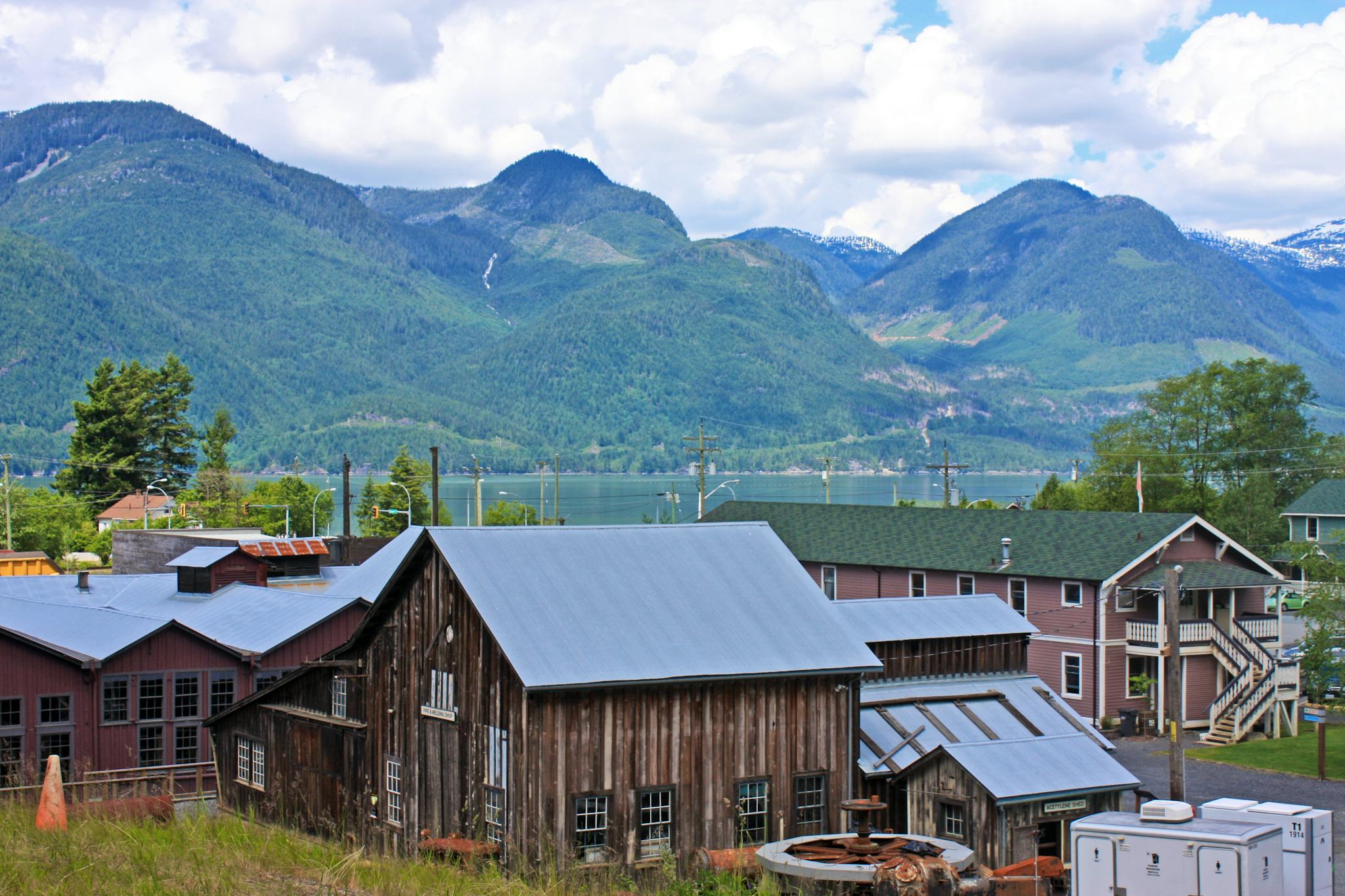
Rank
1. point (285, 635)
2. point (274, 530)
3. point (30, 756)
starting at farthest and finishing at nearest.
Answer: point (274, 530) < point (285, 635) < point (30, 756)

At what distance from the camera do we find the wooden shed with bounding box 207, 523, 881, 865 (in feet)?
77.7

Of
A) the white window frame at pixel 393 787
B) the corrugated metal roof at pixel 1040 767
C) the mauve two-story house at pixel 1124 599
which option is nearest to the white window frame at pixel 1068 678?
the mauve two-story house at pixel 1124 599

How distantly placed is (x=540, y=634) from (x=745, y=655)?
375cm

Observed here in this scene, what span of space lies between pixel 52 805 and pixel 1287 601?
202ft

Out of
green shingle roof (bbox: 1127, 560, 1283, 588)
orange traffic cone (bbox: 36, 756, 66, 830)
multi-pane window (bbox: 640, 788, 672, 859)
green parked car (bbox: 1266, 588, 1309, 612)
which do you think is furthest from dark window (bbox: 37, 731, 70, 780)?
green parked car (bbox: 1266, 588, 1309, 612)

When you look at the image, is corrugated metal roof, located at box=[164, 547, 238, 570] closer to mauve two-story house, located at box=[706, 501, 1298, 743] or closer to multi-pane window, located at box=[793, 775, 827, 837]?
mauve two-story house, located at box=[706, 501, 1298, 743]

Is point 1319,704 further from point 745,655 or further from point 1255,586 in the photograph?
point 745,655

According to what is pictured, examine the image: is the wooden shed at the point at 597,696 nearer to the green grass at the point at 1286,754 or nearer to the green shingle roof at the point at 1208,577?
the green grass at the point at 1286,754

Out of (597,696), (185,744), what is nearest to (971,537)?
(185,744)

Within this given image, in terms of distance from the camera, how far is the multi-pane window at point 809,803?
84.0 feet

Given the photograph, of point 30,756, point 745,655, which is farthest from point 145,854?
point 30,756

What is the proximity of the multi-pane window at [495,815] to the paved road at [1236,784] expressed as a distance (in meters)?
16.1

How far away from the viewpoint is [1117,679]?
4728 centimetres

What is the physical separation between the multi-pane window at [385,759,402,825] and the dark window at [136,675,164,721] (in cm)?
1126
